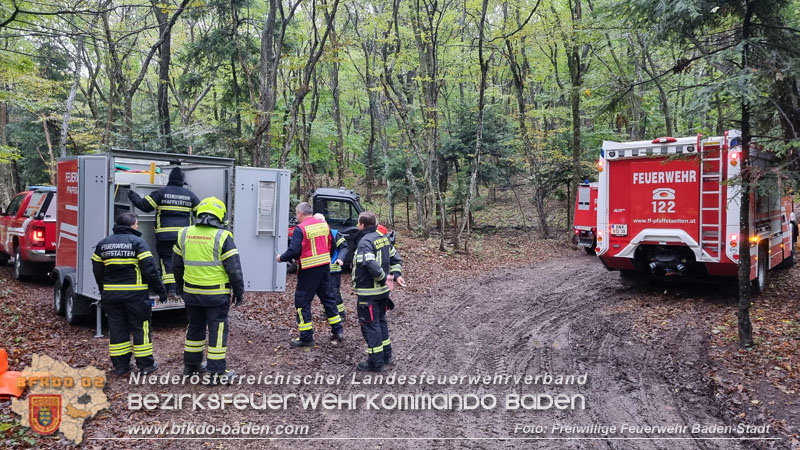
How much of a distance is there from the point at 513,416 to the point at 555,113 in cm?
1703

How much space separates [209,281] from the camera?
5270 millimetres

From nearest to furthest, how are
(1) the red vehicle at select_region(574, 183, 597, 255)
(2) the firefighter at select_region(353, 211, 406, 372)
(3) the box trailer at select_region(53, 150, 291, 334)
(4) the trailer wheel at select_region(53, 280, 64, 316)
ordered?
1. (2) the firefighter at select_region(353, 211, 406, 372)
2. (3) the box trailer at select_region(53, 150, 291, 334)
3. (4) the trailer wheel at select_region(53, 280, 64, 316)
4. (1) the red vehicle at select_region(574, 183, 597, 255)

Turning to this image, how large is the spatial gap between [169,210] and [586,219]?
13.7m

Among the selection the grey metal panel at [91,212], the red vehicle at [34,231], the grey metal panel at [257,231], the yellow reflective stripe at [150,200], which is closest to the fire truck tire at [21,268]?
the red vehicle at [34,231]

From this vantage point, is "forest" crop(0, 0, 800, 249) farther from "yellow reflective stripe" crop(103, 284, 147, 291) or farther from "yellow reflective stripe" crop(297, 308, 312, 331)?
"yellow reflective stripe" crop(297, 308, 312, 331)

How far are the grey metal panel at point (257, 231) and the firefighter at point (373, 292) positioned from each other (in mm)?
2213

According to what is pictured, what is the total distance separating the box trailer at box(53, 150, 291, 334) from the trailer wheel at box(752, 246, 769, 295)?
850 cm

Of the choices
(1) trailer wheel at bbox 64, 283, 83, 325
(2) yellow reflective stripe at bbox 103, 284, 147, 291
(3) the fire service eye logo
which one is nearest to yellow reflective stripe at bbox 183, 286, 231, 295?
(2) yellow reflective stripe at bbox 103, 284, 147, 291

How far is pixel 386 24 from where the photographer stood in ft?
54.7

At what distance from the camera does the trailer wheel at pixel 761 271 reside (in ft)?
29.2

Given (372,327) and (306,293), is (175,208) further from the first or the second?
(372,327)

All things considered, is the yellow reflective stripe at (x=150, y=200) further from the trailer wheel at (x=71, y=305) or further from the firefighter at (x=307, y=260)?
the firefighter at (x=307, y=260)

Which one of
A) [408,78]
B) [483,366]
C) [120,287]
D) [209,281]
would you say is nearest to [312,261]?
[209,281]

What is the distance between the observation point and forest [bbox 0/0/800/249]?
672cm
